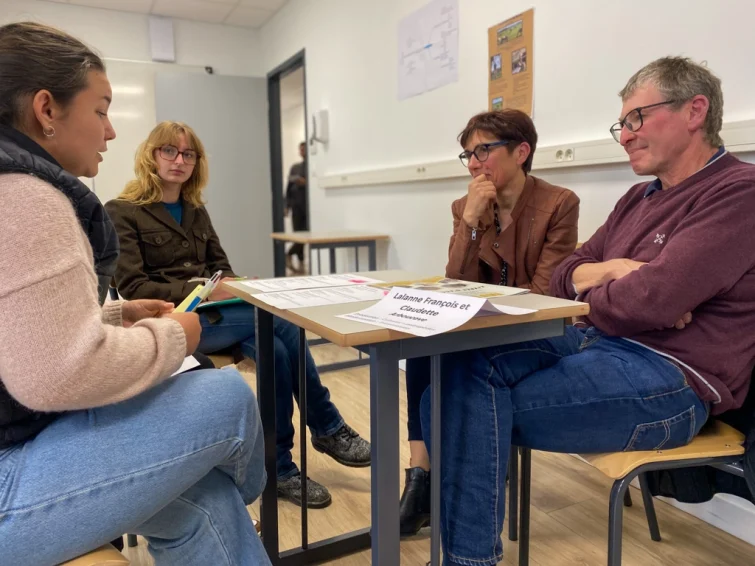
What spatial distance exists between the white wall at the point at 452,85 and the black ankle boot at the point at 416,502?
1114mm

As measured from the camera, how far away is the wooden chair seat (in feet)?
3.32

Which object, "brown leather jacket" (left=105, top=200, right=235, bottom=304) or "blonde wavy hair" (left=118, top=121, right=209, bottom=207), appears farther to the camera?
"blonde wavy hair" (left=118, top=121, right=209, bottom=207)

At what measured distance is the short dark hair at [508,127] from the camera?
5.69 feet

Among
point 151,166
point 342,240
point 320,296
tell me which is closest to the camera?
point 320,296

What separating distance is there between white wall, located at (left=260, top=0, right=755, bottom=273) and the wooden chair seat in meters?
0.95

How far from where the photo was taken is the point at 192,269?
80.1 inches

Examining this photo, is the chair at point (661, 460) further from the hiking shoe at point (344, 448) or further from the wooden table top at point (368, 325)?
the hiking shoe at point (344, 448)

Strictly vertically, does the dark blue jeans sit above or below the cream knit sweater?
below

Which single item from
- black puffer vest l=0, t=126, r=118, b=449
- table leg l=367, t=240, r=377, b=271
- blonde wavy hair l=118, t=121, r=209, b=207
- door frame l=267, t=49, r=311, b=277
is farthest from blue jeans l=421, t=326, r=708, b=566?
door frame l=267, t=49, r=311, b=277

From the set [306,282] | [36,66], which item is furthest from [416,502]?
[36,66]

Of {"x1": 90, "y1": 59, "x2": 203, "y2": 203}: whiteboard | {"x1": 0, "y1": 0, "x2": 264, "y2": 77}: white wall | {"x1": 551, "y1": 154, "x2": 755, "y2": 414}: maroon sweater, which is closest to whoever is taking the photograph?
{"x1": 551, "y1": 154, "x2": 755, "y2": 414}: maroon sweater

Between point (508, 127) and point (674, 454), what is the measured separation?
1064 millimetres

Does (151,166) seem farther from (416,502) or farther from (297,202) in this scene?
(297,202)

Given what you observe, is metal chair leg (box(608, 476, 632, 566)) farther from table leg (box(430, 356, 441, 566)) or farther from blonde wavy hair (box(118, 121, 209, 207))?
blonde wavy hair (box(118, 121, 209, 207))
